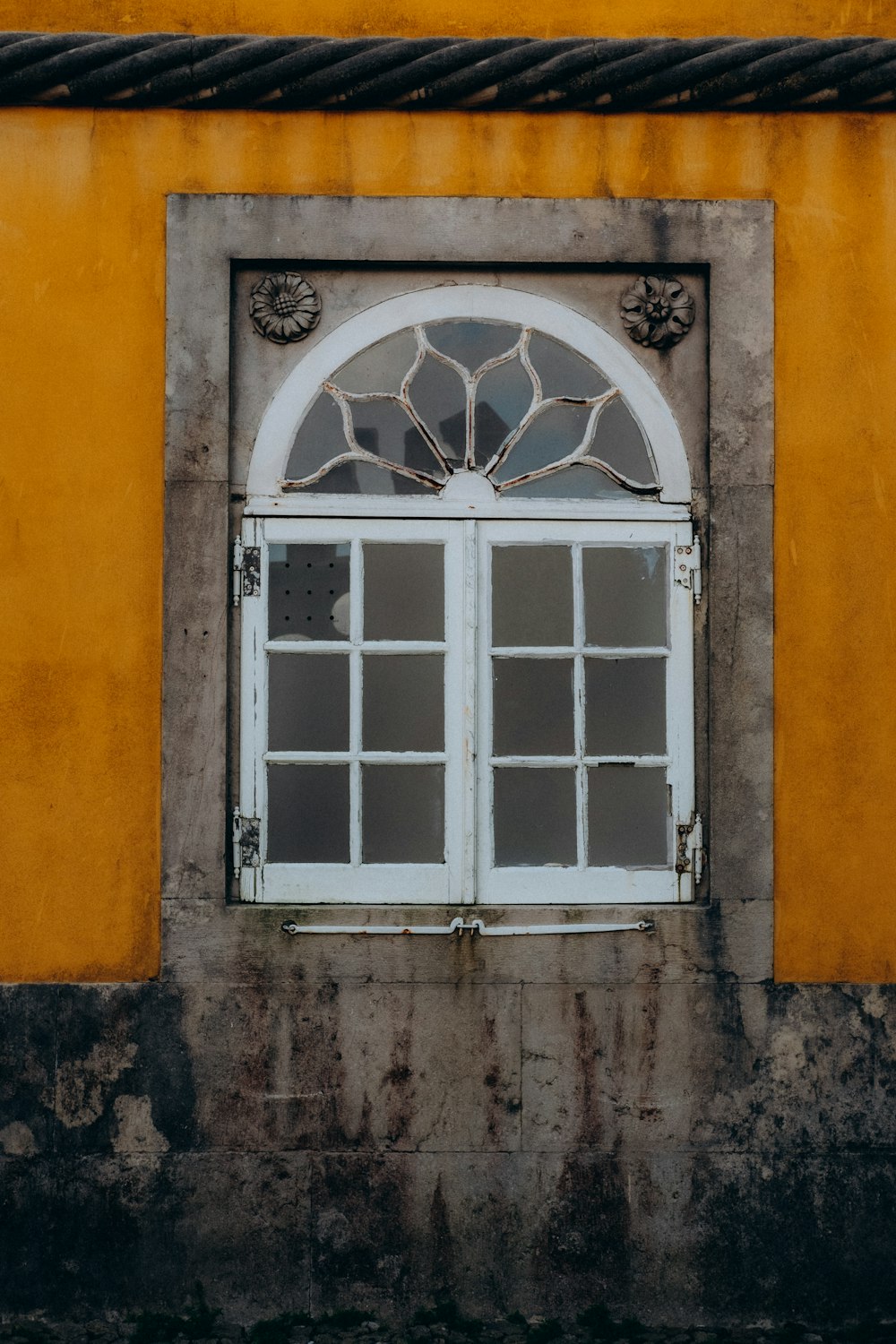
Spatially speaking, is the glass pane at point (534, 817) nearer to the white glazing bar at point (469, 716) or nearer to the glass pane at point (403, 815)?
the white glazing bar at point (469, 716)

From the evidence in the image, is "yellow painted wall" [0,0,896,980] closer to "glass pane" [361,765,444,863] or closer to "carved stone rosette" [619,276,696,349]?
"carved stone rosette" [619,276,696,349]

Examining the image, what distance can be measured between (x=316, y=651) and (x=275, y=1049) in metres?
1.46

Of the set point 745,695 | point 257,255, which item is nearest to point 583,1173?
point 745,695

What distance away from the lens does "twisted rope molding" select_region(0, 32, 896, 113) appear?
442cm

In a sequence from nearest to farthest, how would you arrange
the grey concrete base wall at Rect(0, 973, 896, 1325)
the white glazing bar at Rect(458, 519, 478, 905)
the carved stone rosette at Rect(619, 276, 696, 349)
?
the grey concrete base wall at Rect(0, 973, 896, 1325), the white glazing bar at Rect(458, 519, 478, 905), the carved stone rosette at Rect(619, 276, 696, 349)

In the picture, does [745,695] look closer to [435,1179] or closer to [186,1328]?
[435,1179]

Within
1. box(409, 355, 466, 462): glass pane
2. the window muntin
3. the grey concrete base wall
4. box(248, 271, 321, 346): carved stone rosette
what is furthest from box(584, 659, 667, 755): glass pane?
box(248, 271, 321, 346): carved stone rosette

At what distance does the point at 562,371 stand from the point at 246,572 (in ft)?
4.68

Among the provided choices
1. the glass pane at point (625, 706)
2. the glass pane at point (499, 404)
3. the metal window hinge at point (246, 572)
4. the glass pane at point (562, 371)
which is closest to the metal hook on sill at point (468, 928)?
the glass pane at point (625, 706)

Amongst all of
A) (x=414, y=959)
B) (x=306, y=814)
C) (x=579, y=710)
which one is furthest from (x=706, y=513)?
(x=414, y=959)

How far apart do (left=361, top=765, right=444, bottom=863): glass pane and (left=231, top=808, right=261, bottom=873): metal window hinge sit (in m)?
0.40

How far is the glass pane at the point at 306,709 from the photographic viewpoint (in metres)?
4.57

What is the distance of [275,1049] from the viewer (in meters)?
4.41

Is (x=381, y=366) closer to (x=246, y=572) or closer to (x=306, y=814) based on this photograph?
(x=246, y=572)
